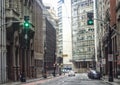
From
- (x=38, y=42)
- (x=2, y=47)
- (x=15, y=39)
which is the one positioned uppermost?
(x=38, y=42)

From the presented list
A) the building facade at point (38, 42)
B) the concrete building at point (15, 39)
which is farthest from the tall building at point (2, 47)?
the building facade at point (38, 42)

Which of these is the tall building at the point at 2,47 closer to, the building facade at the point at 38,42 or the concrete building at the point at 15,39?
the concrete building at the point at 15,39

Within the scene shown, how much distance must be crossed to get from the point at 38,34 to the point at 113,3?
3808cm

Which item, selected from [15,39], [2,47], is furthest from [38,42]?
[2,47]

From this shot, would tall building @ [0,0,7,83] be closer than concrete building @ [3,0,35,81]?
Yes

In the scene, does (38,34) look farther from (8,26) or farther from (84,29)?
(84,29)

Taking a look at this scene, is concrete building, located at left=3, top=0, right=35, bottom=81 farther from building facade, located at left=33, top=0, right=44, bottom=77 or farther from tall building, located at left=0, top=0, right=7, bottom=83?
building facade, located at left=33, top=0, right=44, bottom=77

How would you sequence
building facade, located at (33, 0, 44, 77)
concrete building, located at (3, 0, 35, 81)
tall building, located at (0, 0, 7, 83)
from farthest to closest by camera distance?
building facade, located at (33, 0, 44, 77) < concrete building, located at (3, 0, 35, 81) < tall building, located at (0, 0, 7, 83)

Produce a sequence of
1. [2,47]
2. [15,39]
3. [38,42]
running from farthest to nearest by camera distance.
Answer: [38,42] < [15,39] < [2,47]

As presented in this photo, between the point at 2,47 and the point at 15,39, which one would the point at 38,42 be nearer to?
the point at 15,39

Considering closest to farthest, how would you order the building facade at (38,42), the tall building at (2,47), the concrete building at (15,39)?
1. the tall building at (2,47)
2. the concrete building at (15,39)
3. the building facade at (38,42)

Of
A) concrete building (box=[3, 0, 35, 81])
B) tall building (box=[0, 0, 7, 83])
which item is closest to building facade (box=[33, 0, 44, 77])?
concrete building (box=[3, 0, 35, 81])

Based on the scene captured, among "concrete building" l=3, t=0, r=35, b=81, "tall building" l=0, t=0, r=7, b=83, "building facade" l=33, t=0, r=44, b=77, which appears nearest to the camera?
"tall building" l=0, t=0, r=7, b=83

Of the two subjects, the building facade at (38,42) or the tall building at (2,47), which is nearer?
the tall building at (2,47)
